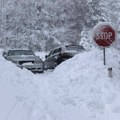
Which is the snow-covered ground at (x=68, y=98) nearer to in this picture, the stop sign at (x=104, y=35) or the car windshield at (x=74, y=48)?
the stop sign at (x=104, y=35)

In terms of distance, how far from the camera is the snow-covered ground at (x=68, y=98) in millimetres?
9539

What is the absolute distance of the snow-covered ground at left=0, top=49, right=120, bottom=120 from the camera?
954cm

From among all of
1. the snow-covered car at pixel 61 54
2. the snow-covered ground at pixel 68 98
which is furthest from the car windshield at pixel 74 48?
the snow-covered ground at pixel 68 98

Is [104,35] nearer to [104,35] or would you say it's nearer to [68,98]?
[104,35]

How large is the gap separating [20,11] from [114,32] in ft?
132

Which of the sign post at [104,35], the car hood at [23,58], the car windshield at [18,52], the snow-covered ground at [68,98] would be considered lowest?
the snow-covered ground at [68,98]

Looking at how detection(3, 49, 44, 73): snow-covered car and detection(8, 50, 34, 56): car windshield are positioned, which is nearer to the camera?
detection(3, 49, 44, 73): snow-covered car

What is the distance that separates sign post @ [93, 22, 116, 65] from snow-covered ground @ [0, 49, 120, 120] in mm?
968

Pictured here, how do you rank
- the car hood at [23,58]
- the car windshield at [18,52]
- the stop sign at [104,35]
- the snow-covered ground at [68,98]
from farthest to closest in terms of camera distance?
the car windshield at [18,52], the car hood at [23,58], the stop sign at [104,35], the snow-covered ground at [68,98]

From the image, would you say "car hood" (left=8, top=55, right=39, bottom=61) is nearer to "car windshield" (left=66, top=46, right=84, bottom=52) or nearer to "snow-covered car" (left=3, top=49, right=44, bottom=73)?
"snow-covered car" (left=3, top=49, right=44, bottom=73)

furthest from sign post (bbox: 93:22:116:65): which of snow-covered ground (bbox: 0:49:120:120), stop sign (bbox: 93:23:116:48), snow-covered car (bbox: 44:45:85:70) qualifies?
snow-covered car (bbox: 44:45:85:70)

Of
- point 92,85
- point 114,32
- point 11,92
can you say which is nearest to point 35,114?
point 11,92

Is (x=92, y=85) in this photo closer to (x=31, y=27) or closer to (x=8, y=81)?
(x=8, y=81)

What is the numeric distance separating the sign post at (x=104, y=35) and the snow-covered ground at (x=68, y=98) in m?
0.97
